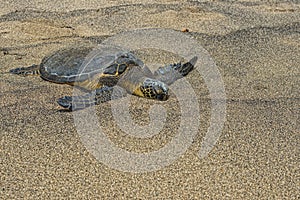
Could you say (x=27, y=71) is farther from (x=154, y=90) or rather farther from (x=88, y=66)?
(x=154, y=90)

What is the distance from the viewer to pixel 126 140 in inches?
136

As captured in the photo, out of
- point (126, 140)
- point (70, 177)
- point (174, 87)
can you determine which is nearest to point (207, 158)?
point (126, 140)

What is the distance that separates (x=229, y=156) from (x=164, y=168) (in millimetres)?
476

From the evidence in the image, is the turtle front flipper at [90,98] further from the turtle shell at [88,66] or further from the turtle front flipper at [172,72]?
the turtle front flipper at [172,72]

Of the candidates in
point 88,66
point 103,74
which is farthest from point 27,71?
point 103,74

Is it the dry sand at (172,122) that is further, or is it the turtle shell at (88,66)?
the turtle shell at (88,66)

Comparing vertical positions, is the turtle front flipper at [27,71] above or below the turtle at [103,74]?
below

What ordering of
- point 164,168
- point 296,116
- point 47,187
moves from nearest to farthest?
point 47,187
point 164,168
point 296,116

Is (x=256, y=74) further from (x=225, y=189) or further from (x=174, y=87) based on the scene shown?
(x=225, y=189)

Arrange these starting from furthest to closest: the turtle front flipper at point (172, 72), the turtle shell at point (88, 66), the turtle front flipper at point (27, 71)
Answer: the turtle front flipper at point (27, 71), the turtle front flipper at point (172, 72), the turtle shell at point (88, 66)

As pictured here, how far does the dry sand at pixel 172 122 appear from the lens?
2992 mm

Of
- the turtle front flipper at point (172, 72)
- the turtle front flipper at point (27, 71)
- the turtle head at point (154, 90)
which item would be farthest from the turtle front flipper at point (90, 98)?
the turtle front flipper at point (27, 71)

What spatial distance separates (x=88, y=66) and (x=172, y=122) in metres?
1.02

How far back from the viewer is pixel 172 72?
14.7 ft
